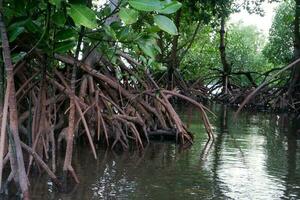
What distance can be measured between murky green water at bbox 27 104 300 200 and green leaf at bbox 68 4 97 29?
1.49 m

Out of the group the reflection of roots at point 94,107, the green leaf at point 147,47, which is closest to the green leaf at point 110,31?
the green leaf at point 147,47

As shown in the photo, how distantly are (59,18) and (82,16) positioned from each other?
45cm

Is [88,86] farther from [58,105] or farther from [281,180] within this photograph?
[281,180]

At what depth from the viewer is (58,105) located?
554 cm

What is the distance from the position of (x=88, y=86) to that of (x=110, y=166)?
3.53 ft

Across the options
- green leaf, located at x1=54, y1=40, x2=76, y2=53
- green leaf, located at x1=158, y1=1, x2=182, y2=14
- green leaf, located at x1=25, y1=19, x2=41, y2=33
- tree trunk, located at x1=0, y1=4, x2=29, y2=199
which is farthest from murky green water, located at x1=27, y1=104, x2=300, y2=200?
green leaf, located at x1=158, y1=1, x2=182, y2=14

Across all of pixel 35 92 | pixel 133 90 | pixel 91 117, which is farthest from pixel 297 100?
pixel 35 92

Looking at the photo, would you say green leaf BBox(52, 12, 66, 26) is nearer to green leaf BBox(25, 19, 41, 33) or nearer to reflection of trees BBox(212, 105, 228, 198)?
green leaf BBox(25, 19, 41, 33)

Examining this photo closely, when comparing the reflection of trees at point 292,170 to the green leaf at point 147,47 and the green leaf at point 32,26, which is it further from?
the green leaf at point 32,26

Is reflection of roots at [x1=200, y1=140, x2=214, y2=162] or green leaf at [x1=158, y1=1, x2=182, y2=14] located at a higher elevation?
green leaf at [x1=158, y1=1, x2=182, y2=14]

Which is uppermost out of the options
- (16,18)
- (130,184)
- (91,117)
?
(16,18)

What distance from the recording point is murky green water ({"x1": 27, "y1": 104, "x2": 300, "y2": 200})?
4.14 metres

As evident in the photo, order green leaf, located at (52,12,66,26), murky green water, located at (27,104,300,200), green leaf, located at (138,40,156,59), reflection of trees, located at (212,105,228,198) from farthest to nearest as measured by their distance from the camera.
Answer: reflection of trees, located at (212,105,228,198) < murky green water, located at (27,104,300,200) < green leaf, located at (138,40,156,59) < green leaf, located at (52,12,66,26)

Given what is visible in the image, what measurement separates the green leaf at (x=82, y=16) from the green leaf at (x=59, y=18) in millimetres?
389
